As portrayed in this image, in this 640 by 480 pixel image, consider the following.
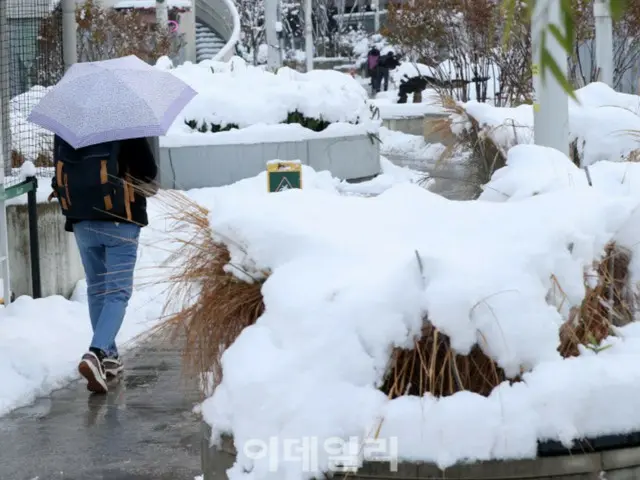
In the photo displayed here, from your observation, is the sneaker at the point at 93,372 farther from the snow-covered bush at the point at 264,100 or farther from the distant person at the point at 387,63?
the distant person at the point at 387,63

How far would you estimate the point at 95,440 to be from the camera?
6.11 meters

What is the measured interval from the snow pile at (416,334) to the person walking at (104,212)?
273cm

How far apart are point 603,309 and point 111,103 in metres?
3.73

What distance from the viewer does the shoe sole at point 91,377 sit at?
6.83 metres

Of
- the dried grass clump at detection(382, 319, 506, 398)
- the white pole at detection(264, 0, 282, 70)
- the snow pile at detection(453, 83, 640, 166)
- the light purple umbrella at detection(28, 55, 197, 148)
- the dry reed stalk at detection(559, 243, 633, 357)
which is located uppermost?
the white pole at detection(264, 0, 282, 70)

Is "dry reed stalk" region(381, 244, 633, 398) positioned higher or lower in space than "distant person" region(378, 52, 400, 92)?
lower

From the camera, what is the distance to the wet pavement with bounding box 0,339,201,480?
18.4 ft

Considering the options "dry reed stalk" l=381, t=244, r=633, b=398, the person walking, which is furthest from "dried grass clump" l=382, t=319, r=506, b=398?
the person walking

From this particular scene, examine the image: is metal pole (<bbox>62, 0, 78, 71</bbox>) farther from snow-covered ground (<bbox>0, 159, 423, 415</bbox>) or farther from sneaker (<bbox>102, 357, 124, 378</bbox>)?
sneaker (<bbox>102, 357, 124, 378</bbox>)

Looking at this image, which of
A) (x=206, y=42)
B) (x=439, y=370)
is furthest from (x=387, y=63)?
(x=439, y=370)

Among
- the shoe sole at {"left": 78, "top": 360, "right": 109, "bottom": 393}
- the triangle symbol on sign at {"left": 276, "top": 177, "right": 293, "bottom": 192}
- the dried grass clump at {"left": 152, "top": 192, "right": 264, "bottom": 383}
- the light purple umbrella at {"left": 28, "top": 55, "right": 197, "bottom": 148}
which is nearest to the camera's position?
the dried grass clump at {"left": 152, "top": 192, "right": 264, "bottom": 383}

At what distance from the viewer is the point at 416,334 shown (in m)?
3.94

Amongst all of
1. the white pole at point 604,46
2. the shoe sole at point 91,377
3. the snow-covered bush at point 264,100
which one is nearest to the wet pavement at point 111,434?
the shoe sole at point 91,377

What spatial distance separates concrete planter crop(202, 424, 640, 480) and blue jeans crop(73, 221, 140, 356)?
3446 mm
